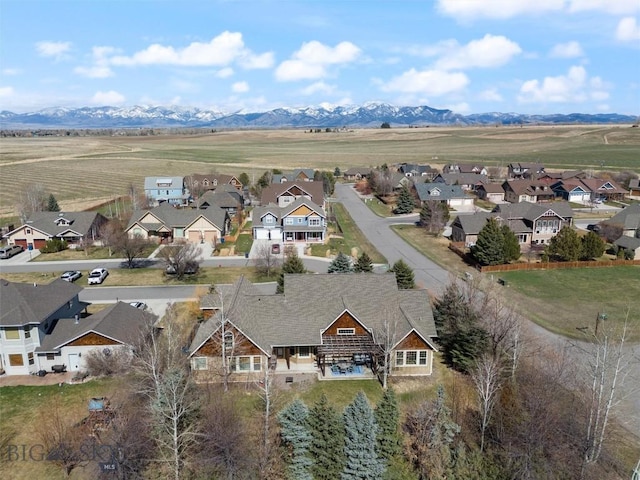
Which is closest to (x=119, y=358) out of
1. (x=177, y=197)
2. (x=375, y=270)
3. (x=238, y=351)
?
(x=238, y=351)

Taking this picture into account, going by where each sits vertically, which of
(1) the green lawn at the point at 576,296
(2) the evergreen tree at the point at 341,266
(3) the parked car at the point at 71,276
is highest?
(2) the evergreen tree at the point at 341,266

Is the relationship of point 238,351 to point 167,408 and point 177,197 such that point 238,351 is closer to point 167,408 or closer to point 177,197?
point 167,408

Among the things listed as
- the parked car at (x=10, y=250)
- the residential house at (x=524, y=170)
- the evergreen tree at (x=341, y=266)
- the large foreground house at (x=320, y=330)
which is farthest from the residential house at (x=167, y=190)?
the residential house at (x=524, y=170)

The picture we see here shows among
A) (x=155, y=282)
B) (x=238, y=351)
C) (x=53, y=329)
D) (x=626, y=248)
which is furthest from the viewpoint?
(x=626, y=248)

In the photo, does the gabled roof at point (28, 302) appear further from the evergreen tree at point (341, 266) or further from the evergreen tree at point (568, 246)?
the evergreen tree at point (568, 246)

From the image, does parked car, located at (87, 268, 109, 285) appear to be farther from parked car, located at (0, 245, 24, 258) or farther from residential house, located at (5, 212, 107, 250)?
parked car, located at (0, 245, 24, 258)

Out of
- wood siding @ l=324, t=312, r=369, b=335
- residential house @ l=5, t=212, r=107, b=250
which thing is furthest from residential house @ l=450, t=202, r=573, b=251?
residential house @ l=5, t=212, r=107, b=250
